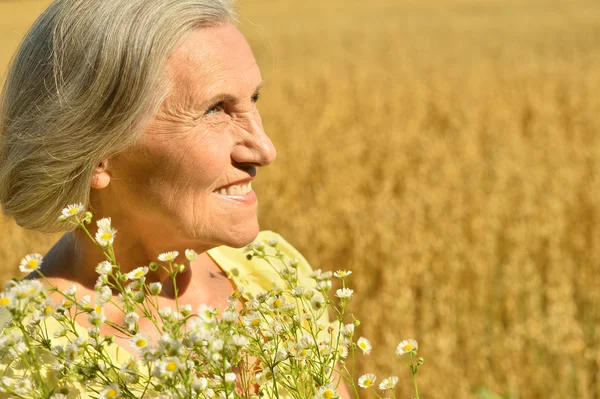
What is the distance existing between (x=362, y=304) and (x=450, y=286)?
461 mm

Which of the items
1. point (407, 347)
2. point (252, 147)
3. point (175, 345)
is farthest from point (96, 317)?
point (252, 147)

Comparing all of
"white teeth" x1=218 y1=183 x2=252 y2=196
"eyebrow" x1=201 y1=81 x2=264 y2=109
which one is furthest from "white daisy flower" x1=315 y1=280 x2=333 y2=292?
"eyebrow" x1=201 y1=81 x2=264 y2=109

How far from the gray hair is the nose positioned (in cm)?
18

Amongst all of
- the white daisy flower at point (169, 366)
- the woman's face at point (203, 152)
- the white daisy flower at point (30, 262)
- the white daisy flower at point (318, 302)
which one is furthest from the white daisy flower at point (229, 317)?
the woman's face at point (203, 152)

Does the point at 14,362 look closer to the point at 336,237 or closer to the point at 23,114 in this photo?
the point at 23,114

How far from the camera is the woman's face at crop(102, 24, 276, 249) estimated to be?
1.53m

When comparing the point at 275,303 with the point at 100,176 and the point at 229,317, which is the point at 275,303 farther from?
the point at 100,176

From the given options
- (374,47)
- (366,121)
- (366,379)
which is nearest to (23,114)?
(366,379)

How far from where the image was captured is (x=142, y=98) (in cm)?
147

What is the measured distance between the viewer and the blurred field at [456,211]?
349cm

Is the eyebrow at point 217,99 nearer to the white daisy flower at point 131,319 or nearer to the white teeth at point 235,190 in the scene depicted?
the white teeth at point 235,190

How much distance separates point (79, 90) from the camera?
1485mm

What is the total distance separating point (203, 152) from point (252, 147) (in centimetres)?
10

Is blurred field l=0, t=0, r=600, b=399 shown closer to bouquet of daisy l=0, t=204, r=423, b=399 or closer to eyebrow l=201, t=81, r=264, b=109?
eyebrow l=201, t=81, r=264, b=109
